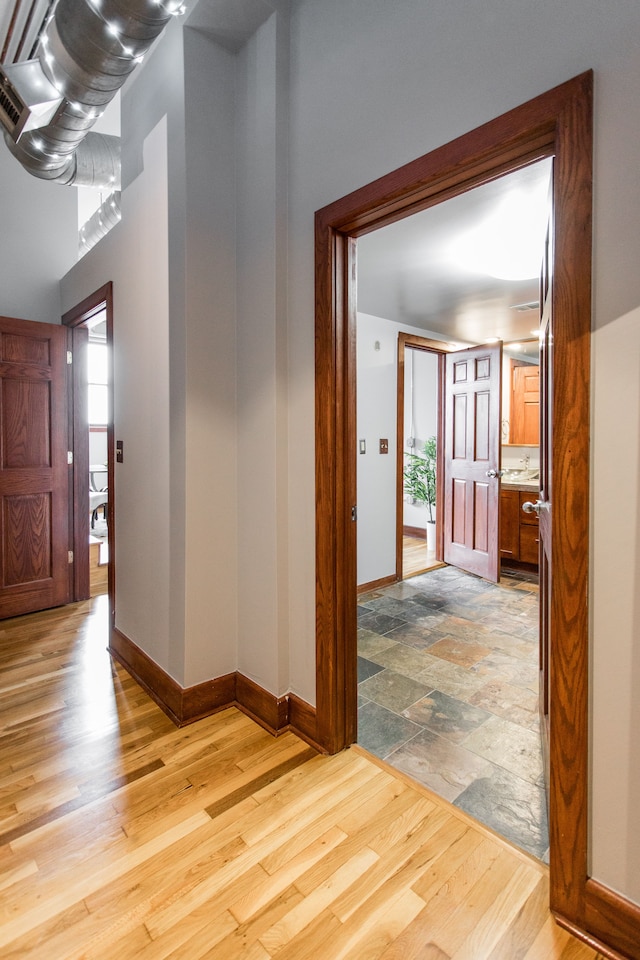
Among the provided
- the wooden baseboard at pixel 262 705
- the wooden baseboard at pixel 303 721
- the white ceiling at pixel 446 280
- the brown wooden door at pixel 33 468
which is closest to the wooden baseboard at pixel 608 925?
the wooden baseboard at pixel 303 721

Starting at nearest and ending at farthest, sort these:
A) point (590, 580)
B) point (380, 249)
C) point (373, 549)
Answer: point (590, 580), point (380, 249), point (373, 549)

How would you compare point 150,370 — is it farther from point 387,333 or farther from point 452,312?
point 452,312

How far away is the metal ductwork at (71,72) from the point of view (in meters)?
1.66

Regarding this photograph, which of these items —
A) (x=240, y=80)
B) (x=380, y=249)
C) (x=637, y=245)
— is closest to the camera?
(x=637, y=245)

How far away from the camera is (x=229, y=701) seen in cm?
232

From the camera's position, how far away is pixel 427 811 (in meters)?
1.67

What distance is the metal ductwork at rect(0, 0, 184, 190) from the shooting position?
166cm

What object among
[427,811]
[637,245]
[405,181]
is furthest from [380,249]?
[427,811]

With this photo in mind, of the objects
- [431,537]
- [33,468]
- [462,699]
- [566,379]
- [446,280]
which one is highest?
[446,280]

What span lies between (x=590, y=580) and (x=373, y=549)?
3.16 meters

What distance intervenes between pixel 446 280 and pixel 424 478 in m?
3.07

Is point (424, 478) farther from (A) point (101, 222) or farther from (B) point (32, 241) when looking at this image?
(B) point (32, 241)

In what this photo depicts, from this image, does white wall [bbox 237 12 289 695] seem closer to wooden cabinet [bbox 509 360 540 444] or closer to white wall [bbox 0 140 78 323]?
white wall [bbox 0 140 78 323]

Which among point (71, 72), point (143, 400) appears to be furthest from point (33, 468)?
point (71, 72)
